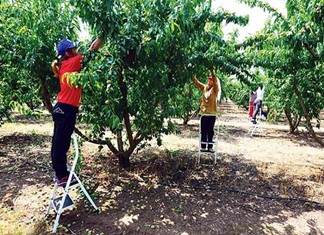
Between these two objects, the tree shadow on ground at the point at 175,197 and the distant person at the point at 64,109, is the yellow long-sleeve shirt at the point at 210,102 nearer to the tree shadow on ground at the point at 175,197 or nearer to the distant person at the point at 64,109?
the tree shadow on ground at the point at 175,197

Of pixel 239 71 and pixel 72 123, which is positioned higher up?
pixel 239 71

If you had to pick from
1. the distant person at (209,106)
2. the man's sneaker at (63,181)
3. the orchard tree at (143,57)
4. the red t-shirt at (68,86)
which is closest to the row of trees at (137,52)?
the orchard tree at (143,57)

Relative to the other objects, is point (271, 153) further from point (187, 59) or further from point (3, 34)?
point (3, 34)

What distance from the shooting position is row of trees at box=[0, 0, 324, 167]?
3.21 meters

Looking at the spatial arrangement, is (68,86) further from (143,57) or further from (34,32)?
(34,32)

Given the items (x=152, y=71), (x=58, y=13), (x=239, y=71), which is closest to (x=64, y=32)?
(x=58, y=13)

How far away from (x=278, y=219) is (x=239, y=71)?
2449mm

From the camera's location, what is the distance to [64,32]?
14.2ft

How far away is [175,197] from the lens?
4082 mm

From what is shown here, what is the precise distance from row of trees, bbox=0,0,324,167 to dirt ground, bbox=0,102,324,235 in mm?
830

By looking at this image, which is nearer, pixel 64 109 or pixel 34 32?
pixel 64 109

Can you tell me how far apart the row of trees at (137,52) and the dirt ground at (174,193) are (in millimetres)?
830

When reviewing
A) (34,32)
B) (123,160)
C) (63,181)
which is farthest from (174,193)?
(34,32)

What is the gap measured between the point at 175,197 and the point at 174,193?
0.42 ft
